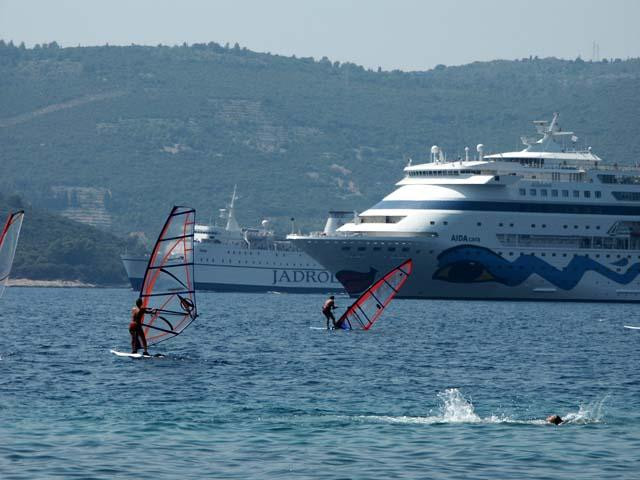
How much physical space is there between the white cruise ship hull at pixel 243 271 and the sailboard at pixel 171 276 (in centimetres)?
9132

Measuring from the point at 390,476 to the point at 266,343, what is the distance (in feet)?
73.5

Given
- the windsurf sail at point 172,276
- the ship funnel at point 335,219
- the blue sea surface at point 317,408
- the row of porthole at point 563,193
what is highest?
the row of porthole at point 563,193

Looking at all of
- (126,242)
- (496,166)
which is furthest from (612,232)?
(126,242)

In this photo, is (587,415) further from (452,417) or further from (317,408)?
(317,408)

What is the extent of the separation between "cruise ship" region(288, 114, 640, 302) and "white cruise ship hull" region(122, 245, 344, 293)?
124ft

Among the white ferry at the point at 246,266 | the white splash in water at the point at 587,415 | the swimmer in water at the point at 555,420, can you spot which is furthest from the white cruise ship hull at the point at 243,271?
the swimmer in water at the point at 555,420

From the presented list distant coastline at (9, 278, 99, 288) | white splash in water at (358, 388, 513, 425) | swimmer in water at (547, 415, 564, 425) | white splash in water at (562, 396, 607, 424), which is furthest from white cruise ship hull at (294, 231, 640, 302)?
distant coastline at (9, 278, 99, 288)

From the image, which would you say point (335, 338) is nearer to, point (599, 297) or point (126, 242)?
point (599, 297)

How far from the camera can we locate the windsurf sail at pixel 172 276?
104 feet

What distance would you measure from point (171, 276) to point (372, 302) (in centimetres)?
1697

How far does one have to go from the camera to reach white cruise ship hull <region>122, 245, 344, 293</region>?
124625 mm

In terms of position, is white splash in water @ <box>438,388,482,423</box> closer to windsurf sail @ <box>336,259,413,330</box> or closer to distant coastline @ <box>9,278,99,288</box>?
windsurf sail @ <box>336,259,413,330</box>

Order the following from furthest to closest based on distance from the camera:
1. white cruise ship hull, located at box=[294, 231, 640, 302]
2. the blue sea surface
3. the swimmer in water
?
1. white cruise ship hull, located at box=[294, 231, 640, 302]
2. the swimmer in water
3. the blue sea surface

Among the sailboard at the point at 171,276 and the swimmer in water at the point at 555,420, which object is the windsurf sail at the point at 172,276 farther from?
the swimmer in water at the point at 555,420
